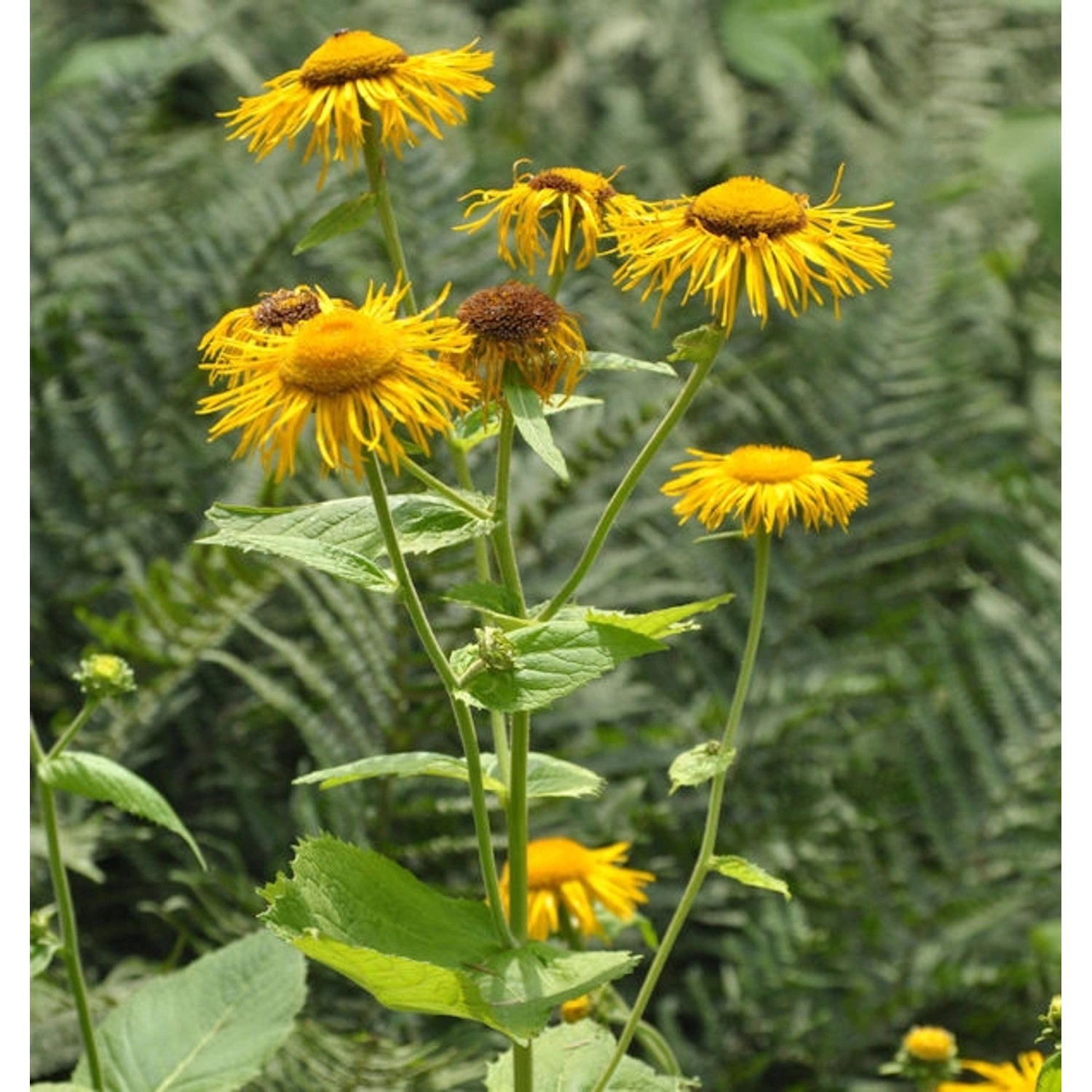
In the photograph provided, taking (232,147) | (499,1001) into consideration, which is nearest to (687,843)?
(499,1001)

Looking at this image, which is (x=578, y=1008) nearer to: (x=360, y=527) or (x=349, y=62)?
(x=360, y=527)

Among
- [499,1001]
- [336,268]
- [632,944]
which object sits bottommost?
[632,944]

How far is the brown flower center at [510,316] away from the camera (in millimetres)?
652

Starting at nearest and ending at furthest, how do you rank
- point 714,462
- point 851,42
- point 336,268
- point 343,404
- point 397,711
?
point 343,404
point 714,462
point 397,711
point 336,268
point 851,42

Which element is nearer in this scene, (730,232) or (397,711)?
(730,232)

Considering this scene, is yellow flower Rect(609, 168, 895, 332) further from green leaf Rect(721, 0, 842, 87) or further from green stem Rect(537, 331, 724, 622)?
green leaf Rect(721, 0, 842, 87)

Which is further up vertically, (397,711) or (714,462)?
(714,462)

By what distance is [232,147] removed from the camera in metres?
2.32

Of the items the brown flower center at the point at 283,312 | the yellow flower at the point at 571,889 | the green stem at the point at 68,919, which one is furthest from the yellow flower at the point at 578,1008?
the brown flower center at the point at 283,312

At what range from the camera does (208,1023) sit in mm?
930

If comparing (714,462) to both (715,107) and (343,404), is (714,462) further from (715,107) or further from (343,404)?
(715,107)

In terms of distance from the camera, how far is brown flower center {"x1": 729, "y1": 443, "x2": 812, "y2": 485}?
0.76 m

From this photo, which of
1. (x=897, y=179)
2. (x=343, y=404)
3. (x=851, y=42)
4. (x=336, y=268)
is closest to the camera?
(x=343, y=404)

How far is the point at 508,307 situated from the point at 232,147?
5.86ft
